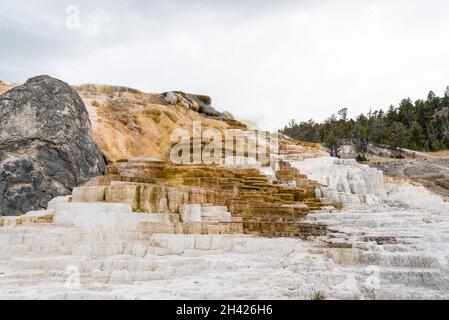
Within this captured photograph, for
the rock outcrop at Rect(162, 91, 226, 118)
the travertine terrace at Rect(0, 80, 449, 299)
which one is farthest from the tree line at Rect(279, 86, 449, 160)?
the travertine terrace at Rect(0, 80, 449, 299)

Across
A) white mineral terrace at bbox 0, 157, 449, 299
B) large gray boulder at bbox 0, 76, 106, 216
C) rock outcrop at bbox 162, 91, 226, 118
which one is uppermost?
rock outcrop at bbox 162, 91, 226, 118

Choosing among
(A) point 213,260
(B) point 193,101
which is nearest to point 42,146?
(A) point 213,260

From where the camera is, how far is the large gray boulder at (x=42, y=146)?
47.5ft

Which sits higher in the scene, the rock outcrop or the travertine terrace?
the rock outcrop

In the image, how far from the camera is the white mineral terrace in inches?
283

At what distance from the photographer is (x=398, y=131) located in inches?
1843

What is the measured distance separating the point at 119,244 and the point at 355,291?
5.03 meters

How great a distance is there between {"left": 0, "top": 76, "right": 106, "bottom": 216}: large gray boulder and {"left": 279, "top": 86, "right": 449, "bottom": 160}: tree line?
34.7 m

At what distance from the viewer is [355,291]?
23.7ft

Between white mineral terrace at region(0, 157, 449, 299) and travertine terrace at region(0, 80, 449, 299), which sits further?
travertine terrace at region(0, 80, 449, 299)

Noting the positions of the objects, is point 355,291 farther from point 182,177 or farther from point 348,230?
point 182,177

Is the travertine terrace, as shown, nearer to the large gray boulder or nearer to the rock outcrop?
the large gray boulder

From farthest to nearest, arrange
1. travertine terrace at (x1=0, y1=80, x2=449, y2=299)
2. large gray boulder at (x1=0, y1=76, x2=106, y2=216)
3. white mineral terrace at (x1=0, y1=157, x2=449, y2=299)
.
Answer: large gray boulder at (x1=0, y1=76, x2=106, y2=216)
travertine terrace at (x1=0, y1=80, x2=449, y2=299)
white mineral terrace at (x1=0, y1=157, x2=449, y2=299)

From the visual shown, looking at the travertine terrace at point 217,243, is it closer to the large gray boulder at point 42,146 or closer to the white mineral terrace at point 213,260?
the white mineral terrace at point 213,260
